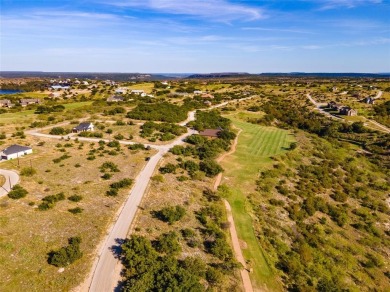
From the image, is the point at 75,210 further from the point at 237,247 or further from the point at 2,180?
the point at 237,247

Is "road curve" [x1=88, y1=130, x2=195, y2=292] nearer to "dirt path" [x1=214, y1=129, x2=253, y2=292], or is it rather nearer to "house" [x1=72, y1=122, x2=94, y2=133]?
"dirt path" [x1=214, y1=129, x2=253, y2=292]

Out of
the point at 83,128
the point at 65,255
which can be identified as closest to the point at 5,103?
the point at 83,128

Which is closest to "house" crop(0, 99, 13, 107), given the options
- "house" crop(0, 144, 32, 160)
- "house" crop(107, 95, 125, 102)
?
"house" crop(107, 95, 125, 102)

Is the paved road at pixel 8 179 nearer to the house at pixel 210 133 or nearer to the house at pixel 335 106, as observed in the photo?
the house at pixel 210 133

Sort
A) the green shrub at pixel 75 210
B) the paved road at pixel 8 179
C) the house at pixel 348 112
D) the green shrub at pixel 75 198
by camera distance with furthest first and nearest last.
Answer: the house at pixel 348 112
the paved road at pixel 8 179
the green shrub at pixel 75 198
the green shrub at pixel 75 210

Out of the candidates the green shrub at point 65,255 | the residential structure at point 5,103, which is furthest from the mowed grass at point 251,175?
the residential structure at point 5,103

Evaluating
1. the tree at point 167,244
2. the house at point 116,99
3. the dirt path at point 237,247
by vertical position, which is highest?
the house at point 116,99

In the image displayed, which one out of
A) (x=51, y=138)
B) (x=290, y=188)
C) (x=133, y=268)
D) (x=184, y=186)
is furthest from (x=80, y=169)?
(x=290, y=188)
